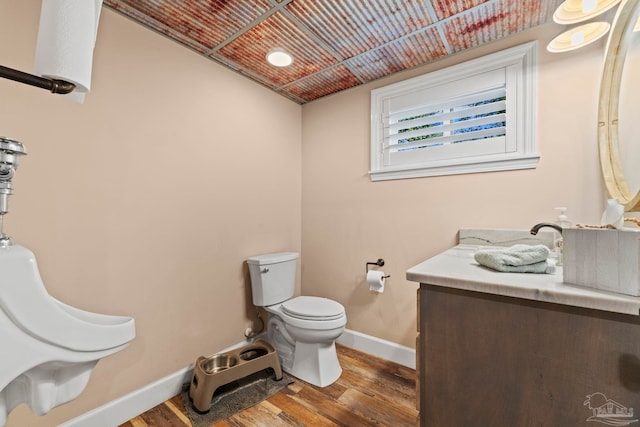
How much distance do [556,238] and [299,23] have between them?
1.81 meters

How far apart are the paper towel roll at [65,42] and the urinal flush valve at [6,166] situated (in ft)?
0.58

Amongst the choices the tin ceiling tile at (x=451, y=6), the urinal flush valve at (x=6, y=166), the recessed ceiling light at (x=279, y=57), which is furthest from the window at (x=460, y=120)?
the urinal flush valve at (x=6, y=166)

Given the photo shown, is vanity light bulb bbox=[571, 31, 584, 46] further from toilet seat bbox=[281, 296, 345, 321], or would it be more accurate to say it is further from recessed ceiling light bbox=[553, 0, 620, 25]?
toilet seat bbox=[281, 296, 345, 321]

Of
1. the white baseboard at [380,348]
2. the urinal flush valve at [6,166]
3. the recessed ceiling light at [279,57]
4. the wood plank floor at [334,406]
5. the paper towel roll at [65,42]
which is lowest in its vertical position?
the wood plank floor at [334,406]

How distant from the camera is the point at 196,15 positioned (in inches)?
57.6

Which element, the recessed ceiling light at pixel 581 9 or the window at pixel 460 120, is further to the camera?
the window at pixel 460 120

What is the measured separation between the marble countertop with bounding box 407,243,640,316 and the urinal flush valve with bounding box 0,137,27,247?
1.05m

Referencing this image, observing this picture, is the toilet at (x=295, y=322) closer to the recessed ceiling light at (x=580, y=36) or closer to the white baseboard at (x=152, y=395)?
the white baseboard at (x=152, y=395)

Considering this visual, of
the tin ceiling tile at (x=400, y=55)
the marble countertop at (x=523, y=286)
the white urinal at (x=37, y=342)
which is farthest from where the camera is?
the tin ceiling tile at (x=400, y=55)

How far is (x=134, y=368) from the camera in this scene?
1458 mm

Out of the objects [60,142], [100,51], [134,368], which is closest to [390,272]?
[134,368]

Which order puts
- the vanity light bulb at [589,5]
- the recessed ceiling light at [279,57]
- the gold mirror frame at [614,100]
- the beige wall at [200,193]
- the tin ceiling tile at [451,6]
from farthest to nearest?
1. the recessed ceiling light at [279,57]
2. the tin ceiling tile at [451,6]
3. the beige wall at [200,193]
4. the gold mirror frame at [614,100]
5. the vanity light bulb at [589,5]

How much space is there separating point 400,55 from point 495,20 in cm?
54

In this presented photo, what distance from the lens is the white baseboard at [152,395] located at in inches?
51.5
